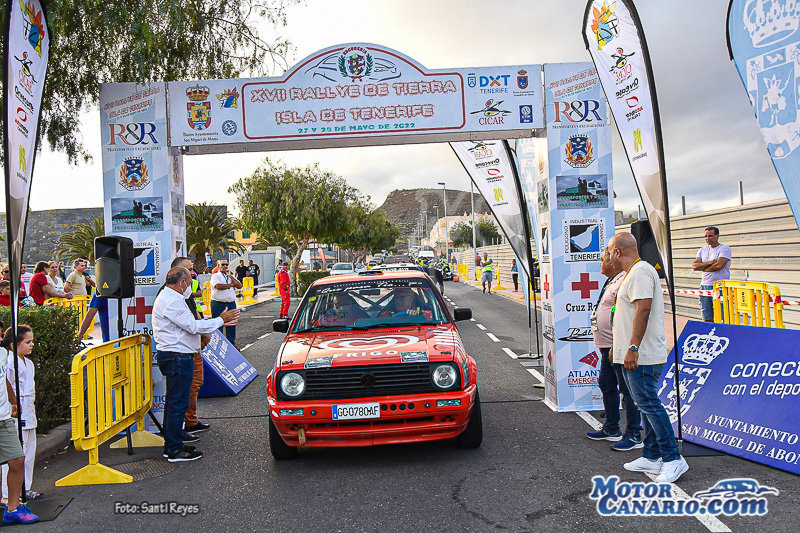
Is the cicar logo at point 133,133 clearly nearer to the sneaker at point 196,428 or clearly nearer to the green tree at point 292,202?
the sneaker at point 196,428

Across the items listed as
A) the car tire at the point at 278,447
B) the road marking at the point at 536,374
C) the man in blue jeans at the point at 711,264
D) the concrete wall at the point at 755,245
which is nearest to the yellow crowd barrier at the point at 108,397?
the car tire at the point at 278,447

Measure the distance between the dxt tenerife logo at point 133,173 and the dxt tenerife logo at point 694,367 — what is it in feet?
20.9

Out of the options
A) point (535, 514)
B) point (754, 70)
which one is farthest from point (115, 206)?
point (754, 70)

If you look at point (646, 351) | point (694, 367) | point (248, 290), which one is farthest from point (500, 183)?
point (248, 290)

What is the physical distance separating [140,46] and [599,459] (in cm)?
640

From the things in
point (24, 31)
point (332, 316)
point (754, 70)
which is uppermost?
point (24, 31)

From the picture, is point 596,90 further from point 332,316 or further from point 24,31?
point 24,31

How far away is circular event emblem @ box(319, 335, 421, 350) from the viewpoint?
5.79 meters

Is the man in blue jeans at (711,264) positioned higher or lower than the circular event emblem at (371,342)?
higher

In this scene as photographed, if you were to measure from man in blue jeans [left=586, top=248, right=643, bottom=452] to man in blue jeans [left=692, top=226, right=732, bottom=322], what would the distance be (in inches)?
219

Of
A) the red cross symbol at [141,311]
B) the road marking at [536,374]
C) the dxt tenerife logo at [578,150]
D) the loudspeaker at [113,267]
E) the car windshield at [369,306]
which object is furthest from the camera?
the road marking at [536,374]

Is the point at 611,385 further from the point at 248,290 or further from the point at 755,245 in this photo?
the point at 248,290

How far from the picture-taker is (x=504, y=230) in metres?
10.7

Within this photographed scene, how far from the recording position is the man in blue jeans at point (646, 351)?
481 cm
